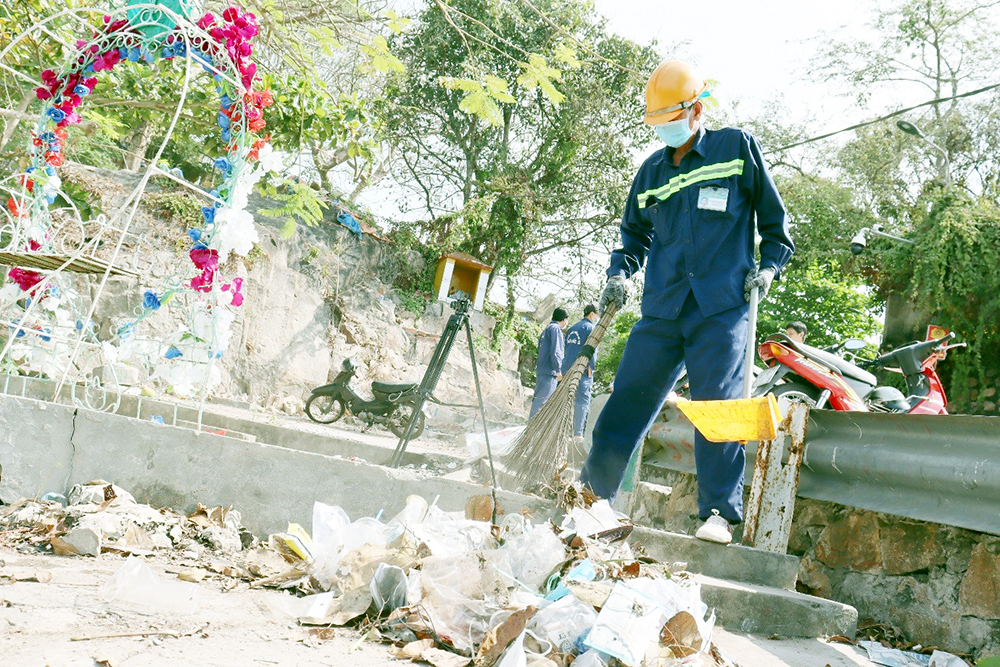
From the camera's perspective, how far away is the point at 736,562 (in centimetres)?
299

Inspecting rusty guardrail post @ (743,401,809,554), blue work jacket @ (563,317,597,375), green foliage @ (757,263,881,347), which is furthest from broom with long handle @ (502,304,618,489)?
green foliage @ (757,263,881,347)

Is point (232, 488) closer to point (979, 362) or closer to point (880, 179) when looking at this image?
point (979, 362)

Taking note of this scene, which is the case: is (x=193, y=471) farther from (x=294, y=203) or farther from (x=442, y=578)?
(x=294, y=203)

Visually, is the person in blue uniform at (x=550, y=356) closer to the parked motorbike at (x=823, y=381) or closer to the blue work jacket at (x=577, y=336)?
the blue work jacket at (x=577, y=336)

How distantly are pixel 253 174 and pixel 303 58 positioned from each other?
3.49ft

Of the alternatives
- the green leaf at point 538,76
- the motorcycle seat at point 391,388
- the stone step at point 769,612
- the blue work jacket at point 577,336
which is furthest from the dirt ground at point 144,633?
the motorcycle seat at point 391,388

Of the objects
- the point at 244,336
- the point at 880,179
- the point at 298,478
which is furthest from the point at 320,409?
the point at 880,179

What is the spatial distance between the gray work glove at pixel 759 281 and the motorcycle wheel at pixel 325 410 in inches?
313

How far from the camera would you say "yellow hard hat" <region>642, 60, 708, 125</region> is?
3246mm

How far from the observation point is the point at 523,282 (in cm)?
1809

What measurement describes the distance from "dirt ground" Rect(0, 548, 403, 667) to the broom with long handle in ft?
4.81

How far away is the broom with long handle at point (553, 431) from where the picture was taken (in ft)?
11.6

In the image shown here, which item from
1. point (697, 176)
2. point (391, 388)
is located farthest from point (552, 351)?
point (697, 176)

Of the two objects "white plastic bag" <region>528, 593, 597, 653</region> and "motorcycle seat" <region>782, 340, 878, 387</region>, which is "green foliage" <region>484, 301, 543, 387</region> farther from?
"white plastic bag" <region>528, 593, 597, 653</region>
